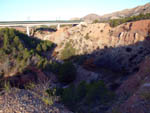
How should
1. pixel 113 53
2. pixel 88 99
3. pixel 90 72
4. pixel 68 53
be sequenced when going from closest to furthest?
pixel 88 99
pixel 90 72
pixel 113 53
pixel 68 53

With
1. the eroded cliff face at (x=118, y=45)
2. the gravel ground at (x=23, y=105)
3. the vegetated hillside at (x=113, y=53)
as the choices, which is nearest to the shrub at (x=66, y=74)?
the vegetated hillside at (x=113, y=53)

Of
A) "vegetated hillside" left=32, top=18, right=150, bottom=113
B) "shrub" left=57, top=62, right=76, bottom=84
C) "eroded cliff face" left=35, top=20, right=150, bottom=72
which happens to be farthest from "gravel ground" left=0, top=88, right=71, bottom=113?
"eroded cliff face" left=35, top=20, right=150, bottom=72

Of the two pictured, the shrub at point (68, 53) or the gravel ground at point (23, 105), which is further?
the shrub at point (68, 53)

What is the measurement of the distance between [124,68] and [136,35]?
6578mm

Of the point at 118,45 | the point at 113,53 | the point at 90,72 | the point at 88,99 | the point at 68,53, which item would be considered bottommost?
the point at 90,72

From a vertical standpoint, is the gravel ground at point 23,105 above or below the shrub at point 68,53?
above

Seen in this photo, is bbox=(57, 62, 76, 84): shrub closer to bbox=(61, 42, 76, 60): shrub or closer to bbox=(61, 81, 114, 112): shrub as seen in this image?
bbox=(61, 81, 114, 112): shrub

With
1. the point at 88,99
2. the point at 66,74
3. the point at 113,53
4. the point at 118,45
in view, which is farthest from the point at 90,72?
the point at 88,99

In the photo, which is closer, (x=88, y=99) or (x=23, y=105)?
(x=23, y=105)

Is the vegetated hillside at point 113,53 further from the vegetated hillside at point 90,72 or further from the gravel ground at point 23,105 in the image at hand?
the gravel ground at point 23,105

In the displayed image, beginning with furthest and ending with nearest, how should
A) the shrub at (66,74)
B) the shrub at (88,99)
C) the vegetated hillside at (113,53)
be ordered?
the shrub at (66,74)
the vegetated hillside at (113,53)
the shrub at (88,99)

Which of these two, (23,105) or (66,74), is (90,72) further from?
(23,105)

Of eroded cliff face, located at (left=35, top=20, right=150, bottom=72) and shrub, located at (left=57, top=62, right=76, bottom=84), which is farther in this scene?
eroded cliff face, located at (left=35, top=20, right=150, bottom=72)

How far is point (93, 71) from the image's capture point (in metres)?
20.9
